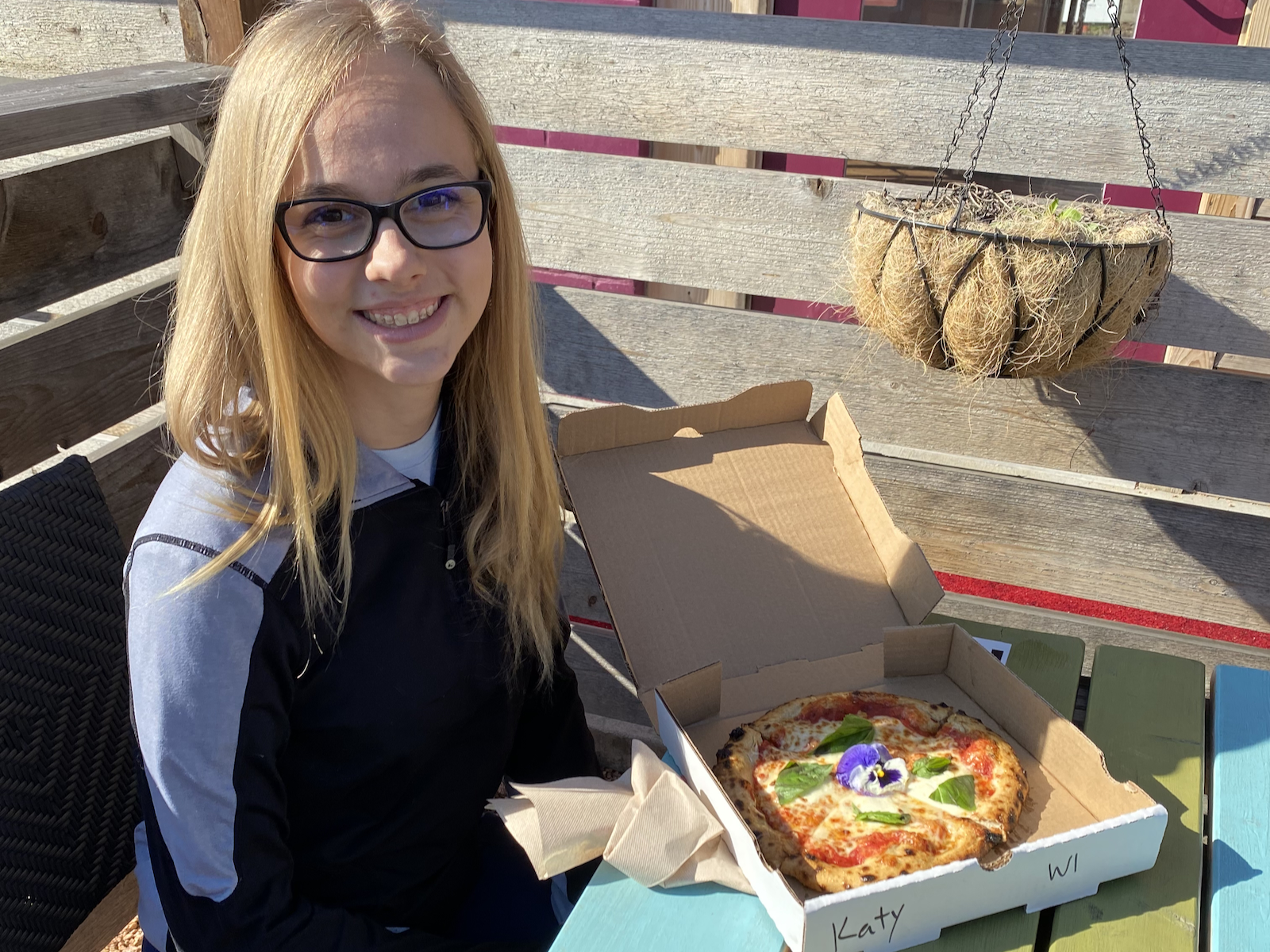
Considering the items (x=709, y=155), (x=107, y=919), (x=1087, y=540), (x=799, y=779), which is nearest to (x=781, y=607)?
(x=799, y=779)

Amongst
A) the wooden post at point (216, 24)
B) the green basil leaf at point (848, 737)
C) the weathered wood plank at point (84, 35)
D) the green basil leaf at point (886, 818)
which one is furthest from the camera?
the weathered wood plank at point (84, 35)

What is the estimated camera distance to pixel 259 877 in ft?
4.40

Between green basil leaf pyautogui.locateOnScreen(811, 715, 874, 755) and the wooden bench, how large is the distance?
46 cm

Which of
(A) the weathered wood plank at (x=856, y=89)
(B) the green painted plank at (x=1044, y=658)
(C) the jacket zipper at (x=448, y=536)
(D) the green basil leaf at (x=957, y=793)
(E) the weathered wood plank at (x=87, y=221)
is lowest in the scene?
(B) the green painted plank at (x=1044, y=658)

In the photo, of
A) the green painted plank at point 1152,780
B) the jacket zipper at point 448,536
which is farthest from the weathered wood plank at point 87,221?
the green painted plank at point 1152,780

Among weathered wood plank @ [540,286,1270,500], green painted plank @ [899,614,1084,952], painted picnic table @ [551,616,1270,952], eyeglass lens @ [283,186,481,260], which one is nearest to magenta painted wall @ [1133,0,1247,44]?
weathered wood plank @ [540,286,1270,500]

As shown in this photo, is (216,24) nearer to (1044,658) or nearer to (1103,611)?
(1044,658)

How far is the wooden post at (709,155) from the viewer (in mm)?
3967

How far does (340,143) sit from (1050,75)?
140 centimetres

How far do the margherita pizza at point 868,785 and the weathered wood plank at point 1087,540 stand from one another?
824 mm

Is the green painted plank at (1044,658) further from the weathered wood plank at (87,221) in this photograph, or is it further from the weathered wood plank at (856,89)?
the weathered wood plank at (87,221)

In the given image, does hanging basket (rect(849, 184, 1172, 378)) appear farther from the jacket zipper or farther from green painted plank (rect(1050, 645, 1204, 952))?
the jacket zipper

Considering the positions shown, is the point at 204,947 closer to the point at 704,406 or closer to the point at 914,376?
the point at 704,406

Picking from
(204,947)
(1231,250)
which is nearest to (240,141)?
(204,947)
